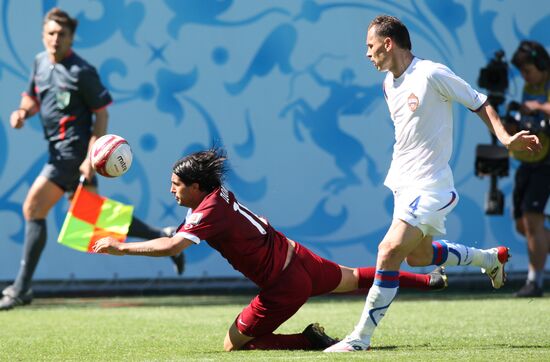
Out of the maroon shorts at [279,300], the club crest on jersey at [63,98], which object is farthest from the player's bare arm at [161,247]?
the club crest on jersey at [63,98]

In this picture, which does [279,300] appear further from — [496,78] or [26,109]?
[496,78]

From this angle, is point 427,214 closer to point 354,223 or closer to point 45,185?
point 45,185

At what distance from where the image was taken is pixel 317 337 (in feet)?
24.3

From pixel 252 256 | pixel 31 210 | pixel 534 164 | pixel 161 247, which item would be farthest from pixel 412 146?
pixel 534 164

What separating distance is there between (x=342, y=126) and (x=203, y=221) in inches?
222

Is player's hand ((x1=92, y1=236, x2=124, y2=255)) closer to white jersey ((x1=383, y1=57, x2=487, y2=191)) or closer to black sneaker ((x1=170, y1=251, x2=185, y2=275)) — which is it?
white jersey ((x1=383, y1=57, x2=487, y2=191))

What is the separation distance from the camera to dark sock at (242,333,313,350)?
7.47m

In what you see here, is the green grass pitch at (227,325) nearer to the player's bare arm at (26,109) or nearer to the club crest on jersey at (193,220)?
the club crest on jersey at (193,220)

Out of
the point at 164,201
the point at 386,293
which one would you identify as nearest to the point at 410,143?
the point at 386,293

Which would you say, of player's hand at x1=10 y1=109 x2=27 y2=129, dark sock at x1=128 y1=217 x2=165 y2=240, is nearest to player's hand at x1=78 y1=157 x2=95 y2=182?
player's hand at x1=10 y1=109 x2=27 y2=129

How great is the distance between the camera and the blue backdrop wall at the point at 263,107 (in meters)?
12.1

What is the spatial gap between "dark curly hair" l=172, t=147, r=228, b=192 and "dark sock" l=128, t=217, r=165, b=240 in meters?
3.78

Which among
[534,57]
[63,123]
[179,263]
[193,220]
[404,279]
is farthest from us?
[534,57]

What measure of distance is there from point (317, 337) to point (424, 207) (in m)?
0.98
